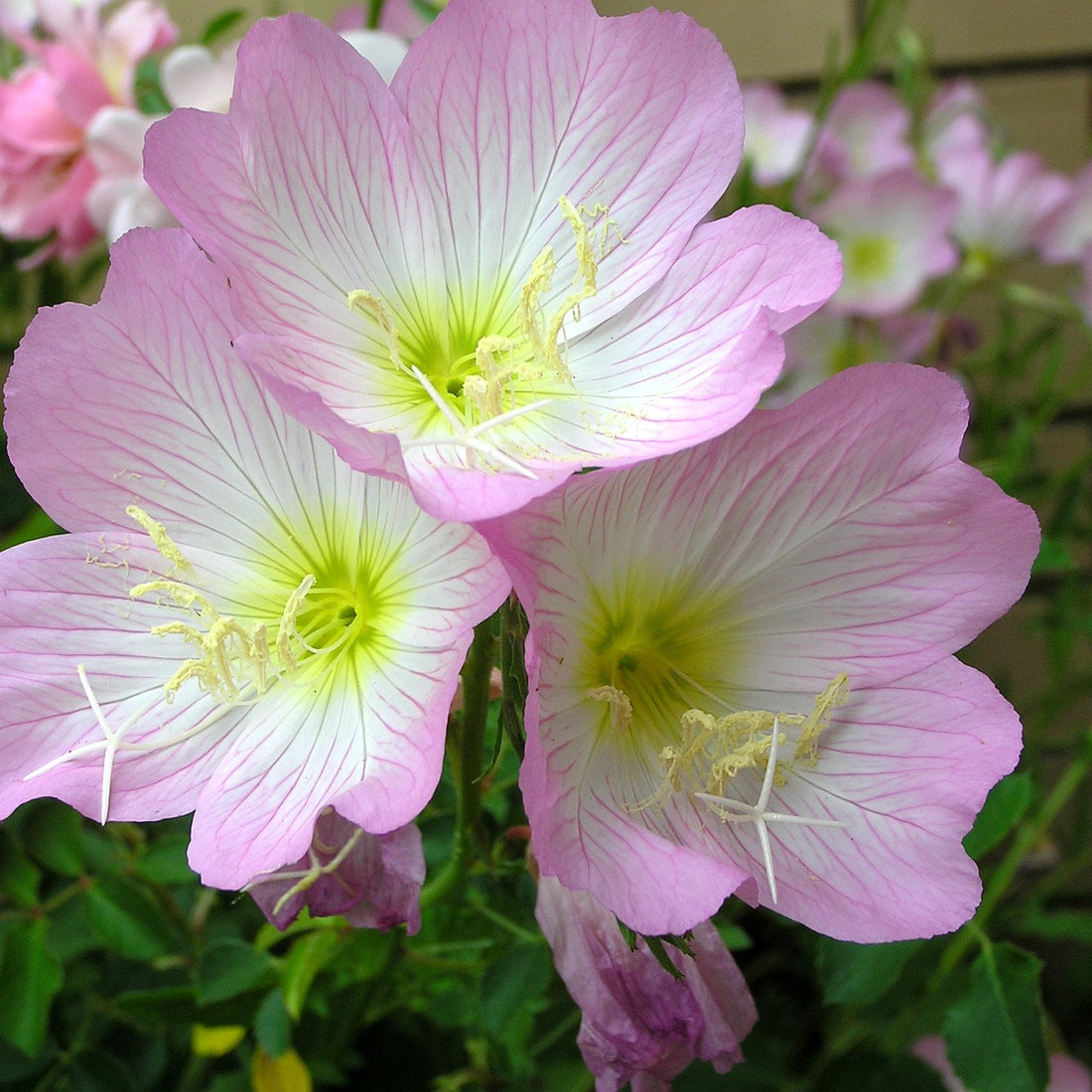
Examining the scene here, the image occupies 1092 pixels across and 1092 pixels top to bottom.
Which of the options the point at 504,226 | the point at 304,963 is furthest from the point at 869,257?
the point at 304,963

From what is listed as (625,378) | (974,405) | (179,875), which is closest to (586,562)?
(625,378)

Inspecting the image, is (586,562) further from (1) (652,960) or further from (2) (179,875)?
(2) (179,875)

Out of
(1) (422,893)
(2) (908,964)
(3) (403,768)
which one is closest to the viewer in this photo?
(3) (403,768)

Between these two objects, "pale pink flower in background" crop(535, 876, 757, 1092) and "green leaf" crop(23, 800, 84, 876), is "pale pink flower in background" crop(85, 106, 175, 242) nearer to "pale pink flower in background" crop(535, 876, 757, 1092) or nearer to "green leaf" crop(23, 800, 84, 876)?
"green leaf" crop(23, 800, 84, 876)

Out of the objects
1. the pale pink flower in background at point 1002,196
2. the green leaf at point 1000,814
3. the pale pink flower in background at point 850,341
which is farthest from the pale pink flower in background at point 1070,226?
the green leaf at point 1000,814

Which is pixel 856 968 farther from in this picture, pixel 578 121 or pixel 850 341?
pixel 850 341

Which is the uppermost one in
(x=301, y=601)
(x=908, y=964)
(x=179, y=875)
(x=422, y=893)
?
(x=301, y=601)

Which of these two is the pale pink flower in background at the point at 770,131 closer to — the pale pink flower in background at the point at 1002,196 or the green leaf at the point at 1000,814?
the pale pink flower in background at the point at 1002,196
